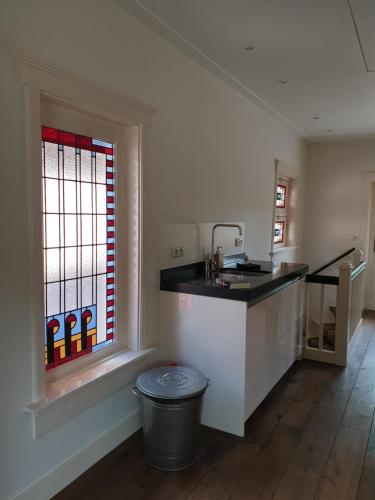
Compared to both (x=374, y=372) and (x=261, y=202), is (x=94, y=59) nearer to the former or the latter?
(x=261, y=202)

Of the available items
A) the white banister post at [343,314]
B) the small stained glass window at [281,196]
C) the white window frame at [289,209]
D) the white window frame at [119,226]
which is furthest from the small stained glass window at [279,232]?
the white window frame at [119,226]

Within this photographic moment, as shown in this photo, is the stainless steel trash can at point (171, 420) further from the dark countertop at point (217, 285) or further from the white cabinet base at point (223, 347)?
the dark countertop at point (217, 285)

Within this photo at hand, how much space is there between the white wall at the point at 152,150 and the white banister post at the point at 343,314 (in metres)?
1.10

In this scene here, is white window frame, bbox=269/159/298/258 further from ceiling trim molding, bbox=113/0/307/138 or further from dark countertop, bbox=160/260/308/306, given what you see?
dark countertop, bbox=160/260/308/306

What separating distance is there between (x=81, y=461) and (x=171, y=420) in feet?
1.72

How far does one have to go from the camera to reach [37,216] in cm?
179

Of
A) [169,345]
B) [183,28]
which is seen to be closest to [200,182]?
[183,28]

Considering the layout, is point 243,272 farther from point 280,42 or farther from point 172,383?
point 280,42

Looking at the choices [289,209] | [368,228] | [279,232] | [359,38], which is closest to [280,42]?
[359,38]

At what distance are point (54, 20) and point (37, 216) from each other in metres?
0.90

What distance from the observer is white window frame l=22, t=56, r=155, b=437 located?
1.77 metres

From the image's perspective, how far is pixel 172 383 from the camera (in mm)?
2305

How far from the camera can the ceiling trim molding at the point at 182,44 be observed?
7.34 feet

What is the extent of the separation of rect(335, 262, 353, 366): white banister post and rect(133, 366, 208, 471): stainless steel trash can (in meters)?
1.97
